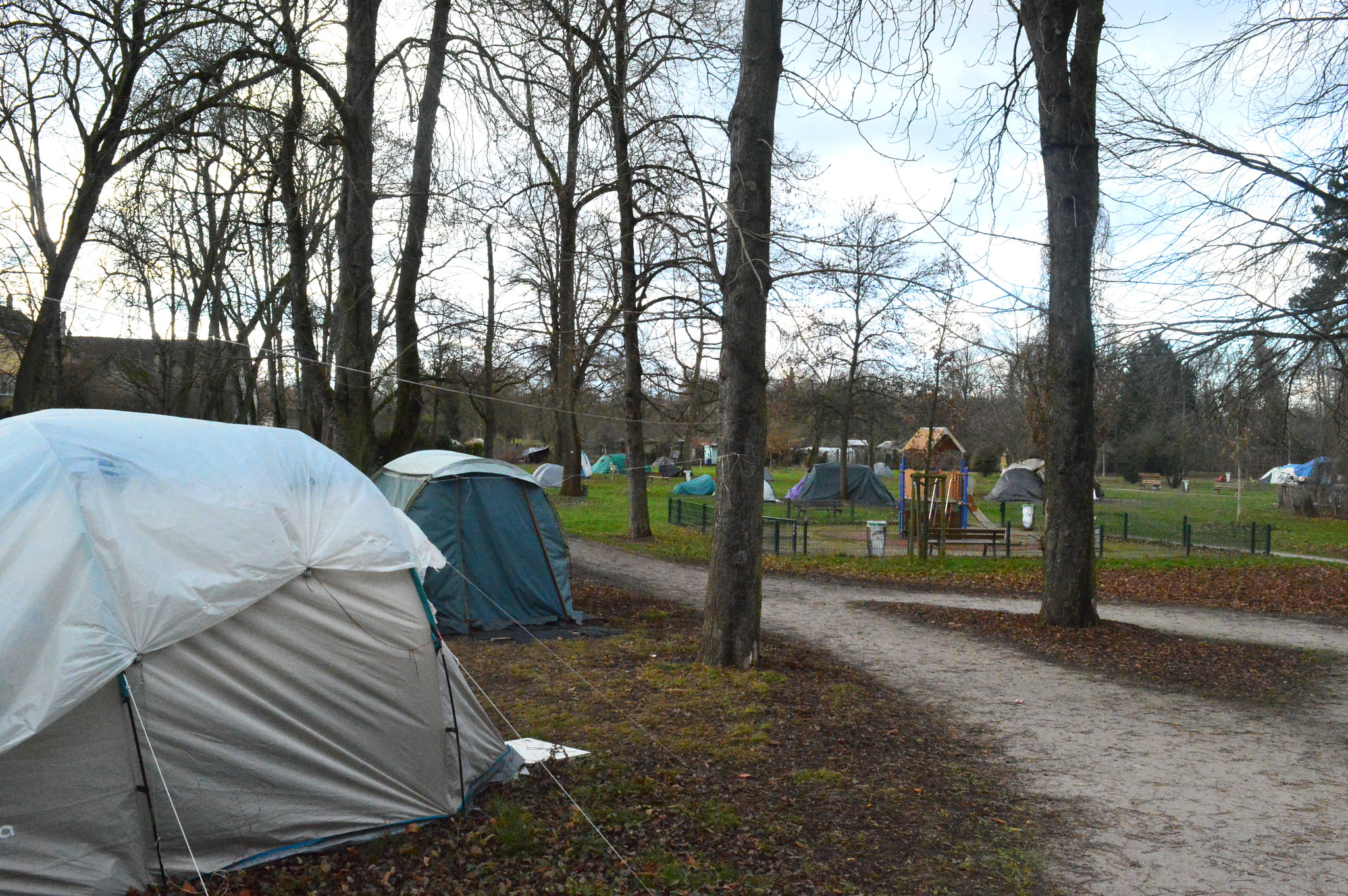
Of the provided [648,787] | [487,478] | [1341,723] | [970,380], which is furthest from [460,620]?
[970,380]

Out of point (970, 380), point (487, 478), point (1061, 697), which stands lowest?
point (1061, 697)

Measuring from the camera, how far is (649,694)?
7461 millimetres

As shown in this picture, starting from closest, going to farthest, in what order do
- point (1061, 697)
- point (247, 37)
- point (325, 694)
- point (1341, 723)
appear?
point (325, 694) → point (1341, 723) → point (1061, 697) → point (247, 37)

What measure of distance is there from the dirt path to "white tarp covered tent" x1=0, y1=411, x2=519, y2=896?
3.42 metres

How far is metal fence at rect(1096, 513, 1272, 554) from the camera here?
20.6m

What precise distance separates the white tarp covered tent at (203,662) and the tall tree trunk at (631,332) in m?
10.2

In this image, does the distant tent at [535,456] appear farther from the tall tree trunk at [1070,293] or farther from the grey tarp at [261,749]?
the grey tarp at [261,749]

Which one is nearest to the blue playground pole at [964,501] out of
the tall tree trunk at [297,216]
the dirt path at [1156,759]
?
the dirt path at [1156,759]

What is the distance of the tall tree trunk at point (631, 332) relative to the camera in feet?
54.2

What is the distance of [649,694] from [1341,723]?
5.30 m

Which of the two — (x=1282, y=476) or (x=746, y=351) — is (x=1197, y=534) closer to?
(x=746, y=351)

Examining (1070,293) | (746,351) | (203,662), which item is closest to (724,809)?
(203,662)

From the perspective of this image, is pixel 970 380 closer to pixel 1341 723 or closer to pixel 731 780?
pixel 1341 723

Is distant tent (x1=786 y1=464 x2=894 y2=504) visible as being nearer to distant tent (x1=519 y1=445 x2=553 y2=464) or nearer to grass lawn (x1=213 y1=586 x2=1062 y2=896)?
distant tent (x1=519 y1=445 x2=553 y2=464)
